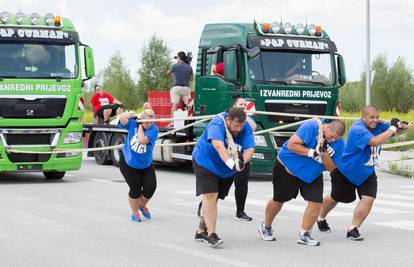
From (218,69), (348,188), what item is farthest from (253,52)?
(348,188)

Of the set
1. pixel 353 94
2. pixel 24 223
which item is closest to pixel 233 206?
pixel 24 223

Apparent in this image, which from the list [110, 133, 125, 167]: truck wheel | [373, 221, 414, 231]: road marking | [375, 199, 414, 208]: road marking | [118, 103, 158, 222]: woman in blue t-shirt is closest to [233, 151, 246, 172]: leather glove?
[118, 103, 158, 222]: woman in blue t-shirt

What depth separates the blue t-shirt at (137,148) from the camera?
11195 millimetres

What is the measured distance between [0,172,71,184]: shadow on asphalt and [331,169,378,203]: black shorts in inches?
328

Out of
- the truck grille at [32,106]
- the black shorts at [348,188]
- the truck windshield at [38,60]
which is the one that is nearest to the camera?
the black shorts at [348,188]

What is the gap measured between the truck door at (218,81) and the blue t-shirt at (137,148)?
6.19 meters

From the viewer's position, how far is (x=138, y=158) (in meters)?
11.3

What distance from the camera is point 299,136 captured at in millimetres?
9273

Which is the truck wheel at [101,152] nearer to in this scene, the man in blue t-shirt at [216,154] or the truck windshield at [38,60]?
the truck windshield at [38,60]

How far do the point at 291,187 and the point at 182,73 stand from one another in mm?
10223

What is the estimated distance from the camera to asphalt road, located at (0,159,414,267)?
8484mm

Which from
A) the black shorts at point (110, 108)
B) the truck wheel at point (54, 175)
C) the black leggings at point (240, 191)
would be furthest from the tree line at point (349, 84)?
the black leggings at point (240, 191)

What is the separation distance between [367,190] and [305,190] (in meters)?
Answer: 0.88

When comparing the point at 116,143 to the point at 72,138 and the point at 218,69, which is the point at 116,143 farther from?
the point at 218,69
